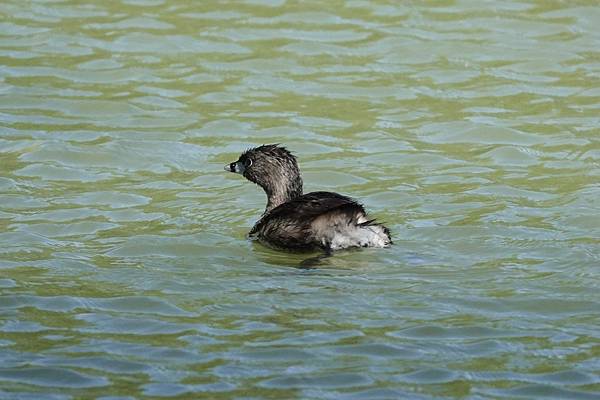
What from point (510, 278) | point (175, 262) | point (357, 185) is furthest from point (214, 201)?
point (510, 278)

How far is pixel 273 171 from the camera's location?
10516 mm

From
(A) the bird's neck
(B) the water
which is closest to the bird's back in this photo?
(B) the water

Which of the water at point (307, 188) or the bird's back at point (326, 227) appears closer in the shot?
the water at point (307, 188)

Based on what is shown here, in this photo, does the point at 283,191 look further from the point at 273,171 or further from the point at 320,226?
the point at 320,226

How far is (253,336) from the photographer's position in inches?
293

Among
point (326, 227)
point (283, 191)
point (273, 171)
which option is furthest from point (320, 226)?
point (273, 171)

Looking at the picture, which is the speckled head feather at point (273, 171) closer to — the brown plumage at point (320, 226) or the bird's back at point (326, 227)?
the brown plumage at point (320, 226)

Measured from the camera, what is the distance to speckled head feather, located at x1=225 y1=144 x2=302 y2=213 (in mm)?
10438

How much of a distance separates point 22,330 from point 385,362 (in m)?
2.09

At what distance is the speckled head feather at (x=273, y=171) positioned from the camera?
1044 centimetres

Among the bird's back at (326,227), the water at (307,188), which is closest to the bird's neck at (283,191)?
the water at (307,188)

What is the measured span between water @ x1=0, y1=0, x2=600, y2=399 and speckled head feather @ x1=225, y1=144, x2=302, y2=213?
1.09 ft

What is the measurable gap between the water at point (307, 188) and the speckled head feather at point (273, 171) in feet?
1.09

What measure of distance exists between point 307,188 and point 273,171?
100 centimetres
